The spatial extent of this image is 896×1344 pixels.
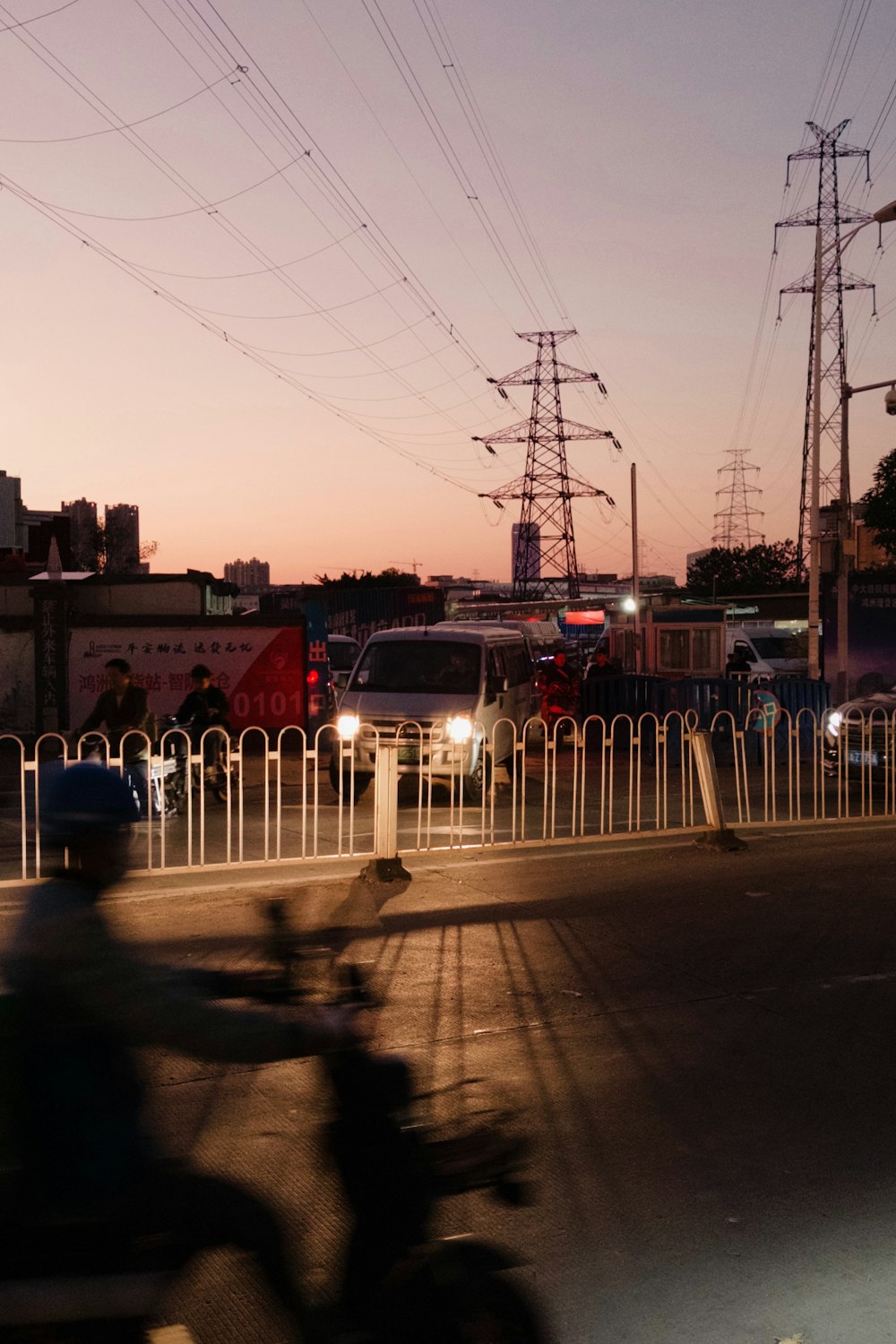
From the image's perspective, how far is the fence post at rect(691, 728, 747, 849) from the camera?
37.4 ft

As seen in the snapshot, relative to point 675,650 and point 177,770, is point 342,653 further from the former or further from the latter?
point 177,770

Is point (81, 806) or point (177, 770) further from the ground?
point (81, 806)

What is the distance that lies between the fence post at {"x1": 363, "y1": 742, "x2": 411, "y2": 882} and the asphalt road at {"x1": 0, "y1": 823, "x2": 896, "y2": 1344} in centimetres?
26

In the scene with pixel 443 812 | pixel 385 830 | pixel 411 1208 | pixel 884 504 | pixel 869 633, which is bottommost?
pixel 411 1208

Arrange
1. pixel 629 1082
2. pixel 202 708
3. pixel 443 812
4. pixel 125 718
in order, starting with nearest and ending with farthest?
pixel 629 1082
pixel 125 718
pixel 443 812
pixel 202 708

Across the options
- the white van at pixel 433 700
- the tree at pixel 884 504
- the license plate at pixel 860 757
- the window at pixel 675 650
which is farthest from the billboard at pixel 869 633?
the white van at pixel 433 700

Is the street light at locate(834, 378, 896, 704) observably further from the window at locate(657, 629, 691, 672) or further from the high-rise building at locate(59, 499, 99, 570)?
the high-rise building at locate(59, 499, 99, 570)

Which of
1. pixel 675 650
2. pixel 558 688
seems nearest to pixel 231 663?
pixel 558 688

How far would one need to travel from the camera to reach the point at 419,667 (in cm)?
1648

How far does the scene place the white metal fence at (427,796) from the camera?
11.0m

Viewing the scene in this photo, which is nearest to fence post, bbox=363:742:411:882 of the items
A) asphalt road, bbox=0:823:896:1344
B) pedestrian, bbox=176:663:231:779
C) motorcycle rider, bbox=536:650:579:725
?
asphalt road, bbox=0:823:896:1344

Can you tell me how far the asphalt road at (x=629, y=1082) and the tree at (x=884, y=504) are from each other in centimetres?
3181

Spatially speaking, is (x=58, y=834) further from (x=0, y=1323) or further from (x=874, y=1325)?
(x=874, y=1325)

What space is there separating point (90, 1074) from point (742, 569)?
100071 mm
